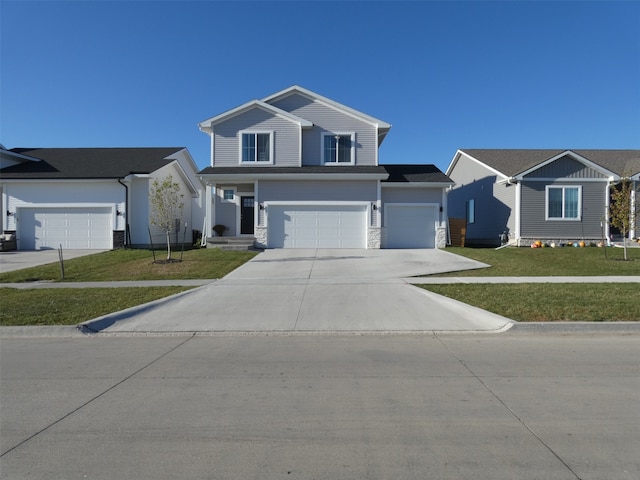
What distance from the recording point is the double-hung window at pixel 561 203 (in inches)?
796

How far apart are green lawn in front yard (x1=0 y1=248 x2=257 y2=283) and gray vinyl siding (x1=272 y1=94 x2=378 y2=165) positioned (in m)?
7.28

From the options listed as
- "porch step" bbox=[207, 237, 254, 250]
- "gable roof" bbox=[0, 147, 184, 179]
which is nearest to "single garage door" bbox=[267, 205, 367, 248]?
"porch step" bbox=[207, 237, 254, 250]

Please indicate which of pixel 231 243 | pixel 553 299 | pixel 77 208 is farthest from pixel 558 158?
pixel 77 208

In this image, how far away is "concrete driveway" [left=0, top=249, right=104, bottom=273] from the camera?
15.1m

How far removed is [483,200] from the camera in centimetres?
2438

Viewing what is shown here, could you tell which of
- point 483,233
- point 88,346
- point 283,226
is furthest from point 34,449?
point 483,233

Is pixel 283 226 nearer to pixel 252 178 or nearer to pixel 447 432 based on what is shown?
pixel 252 178

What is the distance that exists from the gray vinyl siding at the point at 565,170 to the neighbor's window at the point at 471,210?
5676mm

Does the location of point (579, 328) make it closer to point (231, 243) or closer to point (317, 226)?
point (317, 226)

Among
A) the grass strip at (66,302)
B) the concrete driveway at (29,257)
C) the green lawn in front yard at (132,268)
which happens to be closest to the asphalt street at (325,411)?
the grass strip at (66,302)

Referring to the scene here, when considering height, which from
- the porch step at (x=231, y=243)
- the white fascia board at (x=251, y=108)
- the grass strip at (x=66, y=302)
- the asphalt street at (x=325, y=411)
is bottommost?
the asphalt street at (x=325, y=411)

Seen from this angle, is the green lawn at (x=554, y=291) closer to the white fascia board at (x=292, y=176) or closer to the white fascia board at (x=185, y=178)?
the white fascia board at (x=292, y=176)

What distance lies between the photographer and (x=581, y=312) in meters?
7.39

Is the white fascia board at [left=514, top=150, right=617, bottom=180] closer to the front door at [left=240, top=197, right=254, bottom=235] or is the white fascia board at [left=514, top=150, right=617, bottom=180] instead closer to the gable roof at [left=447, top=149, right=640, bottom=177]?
the gable roof at [left=447, top=149, right=640, bottom=177]
